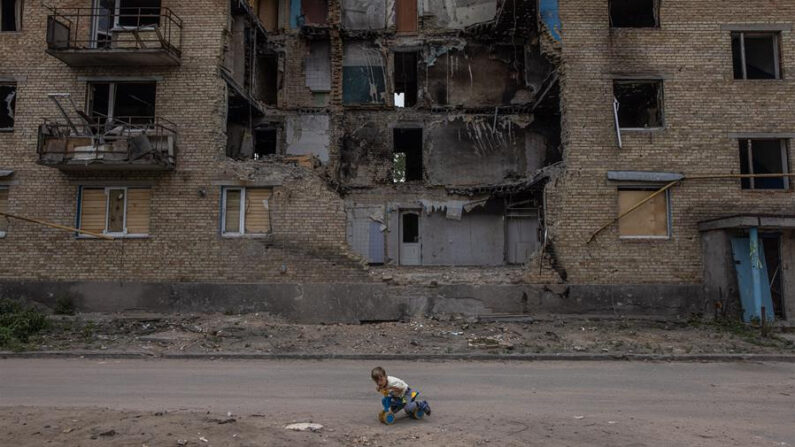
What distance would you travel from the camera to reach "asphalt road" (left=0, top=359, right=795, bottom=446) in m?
6.03

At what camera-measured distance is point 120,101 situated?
17266mm

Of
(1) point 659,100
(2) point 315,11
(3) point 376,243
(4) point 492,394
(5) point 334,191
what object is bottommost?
(4) point 492,394

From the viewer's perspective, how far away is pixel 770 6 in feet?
49.5

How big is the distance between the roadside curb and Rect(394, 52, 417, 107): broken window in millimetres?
13526

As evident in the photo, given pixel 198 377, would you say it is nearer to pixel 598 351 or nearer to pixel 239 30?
pixel 598 351

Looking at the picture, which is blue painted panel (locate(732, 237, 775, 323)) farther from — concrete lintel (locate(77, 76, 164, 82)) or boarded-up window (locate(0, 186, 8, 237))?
boarded-up window (locate(0, 186, 8, 237))

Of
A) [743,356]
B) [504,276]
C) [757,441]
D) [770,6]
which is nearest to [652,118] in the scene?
[770,6]

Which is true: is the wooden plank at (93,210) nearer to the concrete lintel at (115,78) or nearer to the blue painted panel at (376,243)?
the concrete lintel at (115,78)

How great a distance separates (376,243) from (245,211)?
19.5ft

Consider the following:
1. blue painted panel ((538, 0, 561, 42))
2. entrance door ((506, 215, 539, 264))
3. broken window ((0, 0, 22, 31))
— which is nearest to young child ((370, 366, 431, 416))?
blue painted panel ((538, 0, 561, 42))

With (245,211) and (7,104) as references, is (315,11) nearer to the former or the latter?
(245,211)

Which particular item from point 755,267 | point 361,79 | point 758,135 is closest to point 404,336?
point 755,267

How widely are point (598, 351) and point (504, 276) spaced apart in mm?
3861

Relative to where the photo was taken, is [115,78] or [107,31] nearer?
[115,78]
